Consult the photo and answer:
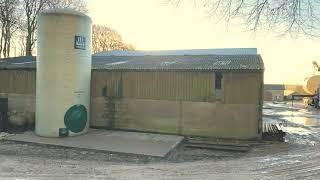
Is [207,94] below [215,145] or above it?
above

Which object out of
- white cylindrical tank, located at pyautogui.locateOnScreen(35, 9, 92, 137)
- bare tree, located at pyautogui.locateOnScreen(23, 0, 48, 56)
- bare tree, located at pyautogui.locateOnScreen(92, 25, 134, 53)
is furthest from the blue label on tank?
bare tree, located at pyautogui.locateOnScreen(92, 25, 134, 53)

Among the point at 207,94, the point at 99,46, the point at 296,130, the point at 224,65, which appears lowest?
the point at 296,130

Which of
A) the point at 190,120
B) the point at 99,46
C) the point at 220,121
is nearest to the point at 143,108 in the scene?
the point at 190,120

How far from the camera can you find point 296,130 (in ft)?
73.0

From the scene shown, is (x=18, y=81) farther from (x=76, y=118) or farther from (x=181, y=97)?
(x=181, y=97)

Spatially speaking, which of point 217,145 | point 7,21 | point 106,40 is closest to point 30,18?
point 7,21

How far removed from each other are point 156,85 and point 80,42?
3657 millimetres

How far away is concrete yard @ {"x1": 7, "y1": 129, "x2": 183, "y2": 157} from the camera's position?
14.4 m

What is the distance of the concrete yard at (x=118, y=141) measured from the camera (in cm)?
1442

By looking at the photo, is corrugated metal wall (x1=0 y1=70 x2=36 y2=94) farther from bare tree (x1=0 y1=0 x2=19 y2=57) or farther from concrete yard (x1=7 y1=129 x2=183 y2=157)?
bare tree (x1=0 y1=0 x2=19 y2=57)

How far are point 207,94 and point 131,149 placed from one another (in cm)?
455

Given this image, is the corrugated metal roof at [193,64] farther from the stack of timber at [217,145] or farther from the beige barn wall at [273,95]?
the beige barn wall at [273,95]

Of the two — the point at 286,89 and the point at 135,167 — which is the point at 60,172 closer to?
the point at 135,167

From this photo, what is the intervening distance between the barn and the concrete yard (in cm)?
84
